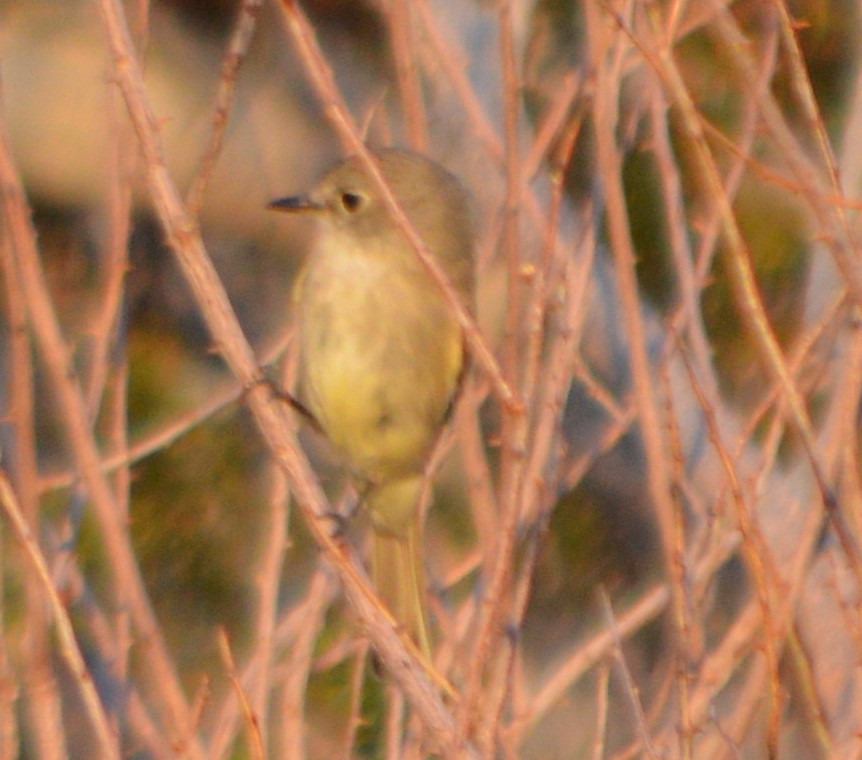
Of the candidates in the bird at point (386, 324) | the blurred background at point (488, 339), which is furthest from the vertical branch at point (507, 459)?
the bird at point (386, 324)

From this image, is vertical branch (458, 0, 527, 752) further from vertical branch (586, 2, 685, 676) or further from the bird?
the bird

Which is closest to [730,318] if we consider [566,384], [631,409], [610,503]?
[610,503]

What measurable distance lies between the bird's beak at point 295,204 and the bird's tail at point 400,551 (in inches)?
27.5

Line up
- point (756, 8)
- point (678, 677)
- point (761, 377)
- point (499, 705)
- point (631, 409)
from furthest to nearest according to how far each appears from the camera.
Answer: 1. point (756, 8)
2. point (761, 377)
3. point (631, 409)
4. point (678, 677)
5. point (499, 705)

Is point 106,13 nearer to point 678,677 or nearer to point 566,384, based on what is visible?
point 566,384

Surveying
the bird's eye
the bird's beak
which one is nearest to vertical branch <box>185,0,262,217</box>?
the bird's beak

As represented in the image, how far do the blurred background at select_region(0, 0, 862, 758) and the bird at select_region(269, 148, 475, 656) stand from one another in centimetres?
14

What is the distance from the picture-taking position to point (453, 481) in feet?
18.5

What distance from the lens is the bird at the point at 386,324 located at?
11.2ft

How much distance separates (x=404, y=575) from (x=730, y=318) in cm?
272

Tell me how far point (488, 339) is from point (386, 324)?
129cm

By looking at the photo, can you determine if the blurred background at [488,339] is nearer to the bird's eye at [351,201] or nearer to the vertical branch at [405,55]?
the vertical branch at [405,55]

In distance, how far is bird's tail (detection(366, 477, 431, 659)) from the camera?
340 cm

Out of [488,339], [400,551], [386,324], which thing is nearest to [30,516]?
[386,324]
